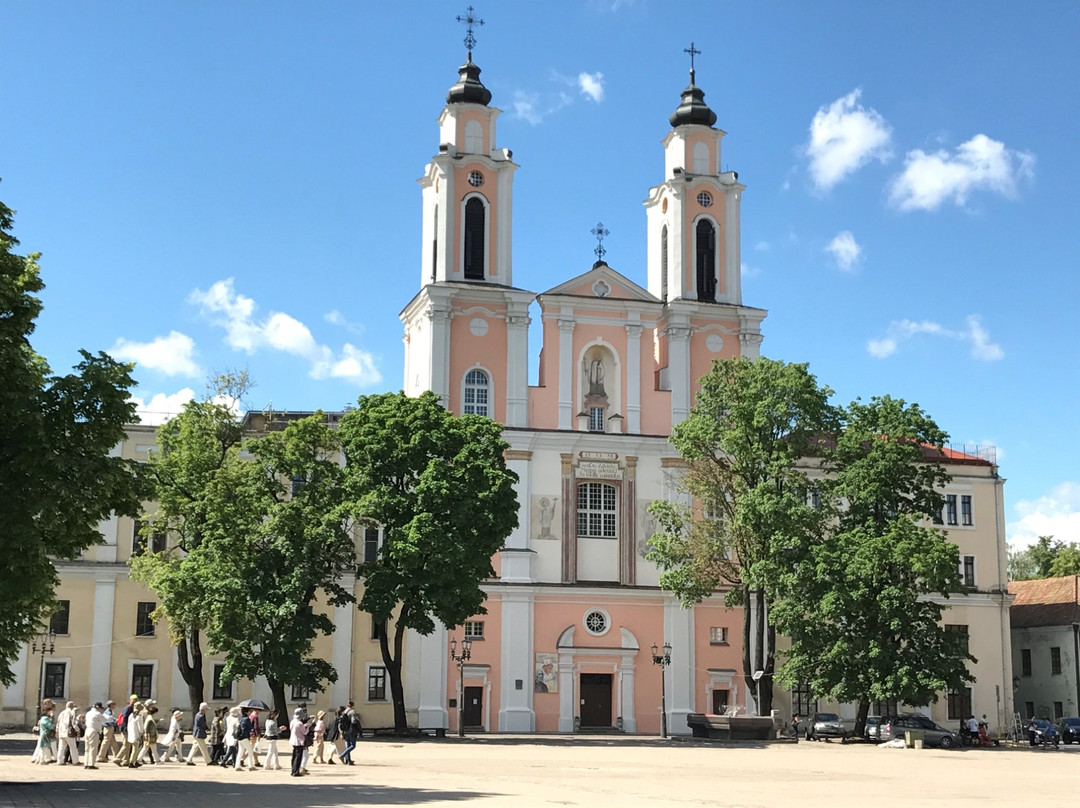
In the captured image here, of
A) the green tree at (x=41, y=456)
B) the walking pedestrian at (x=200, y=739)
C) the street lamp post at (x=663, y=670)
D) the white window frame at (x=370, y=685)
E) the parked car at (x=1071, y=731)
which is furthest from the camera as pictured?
the parked car at (x=1071, y=731)

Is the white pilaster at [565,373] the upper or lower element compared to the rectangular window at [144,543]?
upper

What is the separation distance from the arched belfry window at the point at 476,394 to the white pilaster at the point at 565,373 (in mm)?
3105

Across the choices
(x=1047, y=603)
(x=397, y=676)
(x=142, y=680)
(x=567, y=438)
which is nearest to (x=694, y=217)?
(x=567, y=438)

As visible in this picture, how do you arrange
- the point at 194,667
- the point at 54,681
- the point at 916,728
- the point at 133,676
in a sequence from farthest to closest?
the point at 133,676 < the point at 54,681 < the point at 916,728 < the point at 194,667

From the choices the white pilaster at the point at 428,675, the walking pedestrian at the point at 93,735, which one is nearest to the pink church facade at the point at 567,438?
the white pilaster at the point at 428,675

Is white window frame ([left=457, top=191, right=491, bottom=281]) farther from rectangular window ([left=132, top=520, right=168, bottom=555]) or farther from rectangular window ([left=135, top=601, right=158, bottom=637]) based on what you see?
rectangular window ([left=135, top=601, right=158, bottom=637])

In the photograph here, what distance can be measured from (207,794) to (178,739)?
1219 centimetres

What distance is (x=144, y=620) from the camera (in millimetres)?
54438

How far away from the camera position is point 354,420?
161 feet

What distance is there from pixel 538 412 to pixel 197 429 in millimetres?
15655

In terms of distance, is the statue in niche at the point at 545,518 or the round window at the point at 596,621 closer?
the round window at the point at 596,621

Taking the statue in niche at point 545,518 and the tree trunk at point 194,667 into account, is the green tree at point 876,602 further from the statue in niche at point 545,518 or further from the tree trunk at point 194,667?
the tree trunk at point 194,667

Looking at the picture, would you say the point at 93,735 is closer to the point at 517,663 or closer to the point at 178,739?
the point at 178,739

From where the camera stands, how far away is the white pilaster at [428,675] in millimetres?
54719
